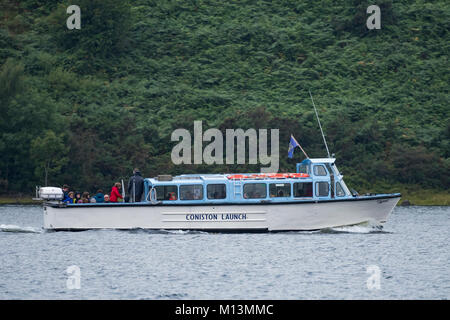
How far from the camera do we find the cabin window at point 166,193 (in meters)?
45.2

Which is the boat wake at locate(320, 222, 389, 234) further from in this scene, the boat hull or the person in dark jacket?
the person in dark jacket

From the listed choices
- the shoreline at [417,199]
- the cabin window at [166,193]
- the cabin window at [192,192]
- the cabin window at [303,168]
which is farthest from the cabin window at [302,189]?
the shoreline at [417,199]

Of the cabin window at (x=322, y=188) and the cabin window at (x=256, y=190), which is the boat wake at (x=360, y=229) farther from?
the cabin window at (x=256, y=190)

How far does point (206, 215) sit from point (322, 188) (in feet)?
19.5

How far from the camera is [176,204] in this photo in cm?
4466

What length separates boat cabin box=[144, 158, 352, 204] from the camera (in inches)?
1768

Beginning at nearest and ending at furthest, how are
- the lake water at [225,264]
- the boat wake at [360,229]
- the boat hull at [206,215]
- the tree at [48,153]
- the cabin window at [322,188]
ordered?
1. the lake water at [225,264]
2. the boat hull at [206,215]
3. the cabin window at [322,188]
4. the boat wake at [360,229]
5. the tree at [48,153]

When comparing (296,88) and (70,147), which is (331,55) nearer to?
(296,88)

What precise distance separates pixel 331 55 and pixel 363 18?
326 inches

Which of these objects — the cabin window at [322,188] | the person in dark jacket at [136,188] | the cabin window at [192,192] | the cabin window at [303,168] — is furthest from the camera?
the cabin window at [303,168]

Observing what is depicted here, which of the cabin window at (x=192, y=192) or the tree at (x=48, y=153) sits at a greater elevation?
Answer: the tree at (x=48, y=153)
